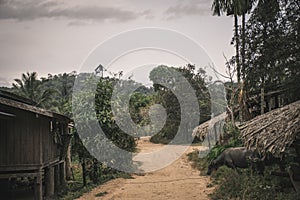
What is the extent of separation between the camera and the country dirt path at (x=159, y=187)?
12.2 metres

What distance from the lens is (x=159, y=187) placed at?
13.8 meters

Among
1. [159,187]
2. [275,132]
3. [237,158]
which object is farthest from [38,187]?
[275,132]

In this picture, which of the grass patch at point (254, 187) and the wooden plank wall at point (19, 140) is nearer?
the grass patch at point (254, 187)

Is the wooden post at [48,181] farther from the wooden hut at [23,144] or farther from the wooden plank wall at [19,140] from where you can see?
the wooden plank wall at [19,140]

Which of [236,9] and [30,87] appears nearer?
[236,9]

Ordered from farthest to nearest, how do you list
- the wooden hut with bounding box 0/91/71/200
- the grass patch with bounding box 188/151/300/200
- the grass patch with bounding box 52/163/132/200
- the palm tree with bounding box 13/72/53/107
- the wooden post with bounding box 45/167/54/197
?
the palm tree with bounding box 13/72/53/107, the wooden post with bounding box 45/167/54/197, the grass patch with bounding box 52/163/132/200, the wooden hut with bounding box 0/91/71/200, the grass patch with bounding box 188/151/300/200

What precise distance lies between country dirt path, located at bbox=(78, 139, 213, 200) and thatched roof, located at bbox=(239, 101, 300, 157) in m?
3.11

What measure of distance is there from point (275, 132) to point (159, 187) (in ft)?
21.3

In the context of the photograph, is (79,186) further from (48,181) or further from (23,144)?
(23,144)

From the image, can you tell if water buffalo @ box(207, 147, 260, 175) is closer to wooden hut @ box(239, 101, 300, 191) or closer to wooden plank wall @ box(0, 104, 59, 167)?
wooden hut @ box(239, 101, 300, 191)

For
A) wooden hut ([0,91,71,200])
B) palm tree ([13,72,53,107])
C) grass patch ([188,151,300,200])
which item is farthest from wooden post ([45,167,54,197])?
palm tree ([13,72,53,107])

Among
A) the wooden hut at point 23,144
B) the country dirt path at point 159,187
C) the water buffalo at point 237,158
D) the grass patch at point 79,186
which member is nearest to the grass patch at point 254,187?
the water buffalo at point 237,158

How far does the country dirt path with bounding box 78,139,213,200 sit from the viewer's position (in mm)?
12180

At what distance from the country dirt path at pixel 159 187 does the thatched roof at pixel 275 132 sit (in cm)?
311
